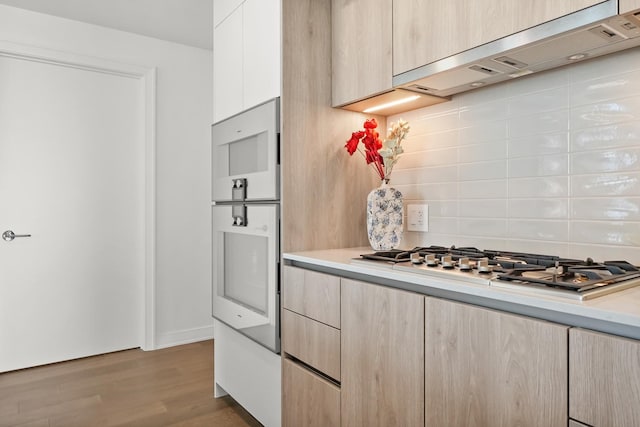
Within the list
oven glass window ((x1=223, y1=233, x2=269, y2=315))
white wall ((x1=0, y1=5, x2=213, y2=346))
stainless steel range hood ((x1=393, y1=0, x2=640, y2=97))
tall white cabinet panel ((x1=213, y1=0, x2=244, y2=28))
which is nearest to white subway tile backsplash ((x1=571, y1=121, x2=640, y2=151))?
→ stainless steel range hood ((x1=393, y1=0, x2=640, y2=97))

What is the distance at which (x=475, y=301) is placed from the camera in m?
1.10

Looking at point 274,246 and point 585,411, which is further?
point 274,246

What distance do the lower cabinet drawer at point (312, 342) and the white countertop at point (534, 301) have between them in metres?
0.30

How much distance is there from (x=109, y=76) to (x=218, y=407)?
102 inches

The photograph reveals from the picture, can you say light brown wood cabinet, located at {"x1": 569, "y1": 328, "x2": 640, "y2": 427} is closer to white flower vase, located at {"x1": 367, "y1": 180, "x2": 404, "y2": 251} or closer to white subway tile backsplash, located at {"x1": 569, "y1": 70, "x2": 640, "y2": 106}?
white subway tile backsplash, located at {"x1": 569, "y1": 70, "x2": 640, "y2": 106}

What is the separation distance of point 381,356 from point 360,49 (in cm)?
126

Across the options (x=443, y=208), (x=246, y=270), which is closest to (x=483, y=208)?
(x=443, y=208)

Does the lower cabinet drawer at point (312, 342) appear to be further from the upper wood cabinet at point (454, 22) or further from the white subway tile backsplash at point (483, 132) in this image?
the upper wood cabinet at point (454, 22)

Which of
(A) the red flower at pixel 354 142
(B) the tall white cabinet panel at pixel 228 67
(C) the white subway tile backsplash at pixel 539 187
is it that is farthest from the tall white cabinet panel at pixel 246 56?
(C) the white subway tile backsplash at pixel 539 187

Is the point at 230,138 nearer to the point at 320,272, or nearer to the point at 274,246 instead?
the point at 274,246

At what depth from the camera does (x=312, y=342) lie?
Result: 1704mm

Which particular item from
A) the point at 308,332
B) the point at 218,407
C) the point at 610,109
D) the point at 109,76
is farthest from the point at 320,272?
the point at 109,76

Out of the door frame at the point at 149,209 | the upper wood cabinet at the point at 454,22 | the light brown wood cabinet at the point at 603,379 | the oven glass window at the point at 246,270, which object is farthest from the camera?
the door frame at the point at 149,209

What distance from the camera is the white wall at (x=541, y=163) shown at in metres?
1.33
